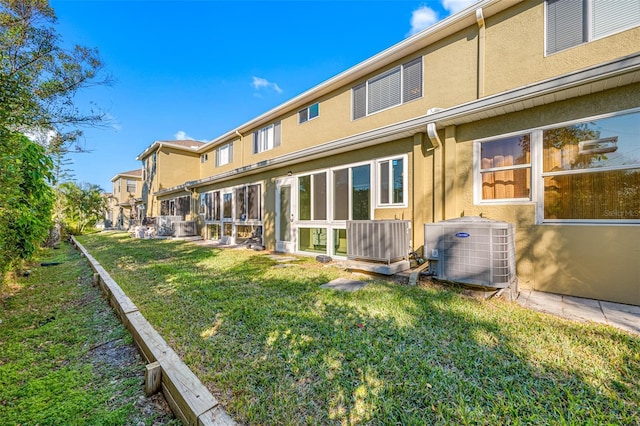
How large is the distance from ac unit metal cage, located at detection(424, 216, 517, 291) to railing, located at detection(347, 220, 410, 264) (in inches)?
28.2

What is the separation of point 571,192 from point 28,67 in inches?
472

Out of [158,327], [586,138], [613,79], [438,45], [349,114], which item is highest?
[438,45]

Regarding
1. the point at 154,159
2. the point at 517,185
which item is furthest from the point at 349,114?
the point at 154,159

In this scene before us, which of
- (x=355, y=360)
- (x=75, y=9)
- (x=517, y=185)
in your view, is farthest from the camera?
(x=75, y=9)

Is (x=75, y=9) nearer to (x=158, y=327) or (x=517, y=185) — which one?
(x=158, y=327)

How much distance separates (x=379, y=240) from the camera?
517cm

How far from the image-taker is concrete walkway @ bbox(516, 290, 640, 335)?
313cm

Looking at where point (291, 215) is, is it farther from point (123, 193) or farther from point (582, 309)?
point (123, 193)

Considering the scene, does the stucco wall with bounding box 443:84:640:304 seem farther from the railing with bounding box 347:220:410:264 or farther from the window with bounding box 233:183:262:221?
the window with bounding box 233:183:262:221

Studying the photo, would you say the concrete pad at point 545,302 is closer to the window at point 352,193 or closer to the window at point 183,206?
the window at point 352,193

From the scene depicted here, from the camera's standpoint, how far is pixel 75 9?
7742mm

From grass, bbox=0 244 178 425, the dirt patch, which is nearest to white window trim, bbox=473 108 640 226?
the dirt patch

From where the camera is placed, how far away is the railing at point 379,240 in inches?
201

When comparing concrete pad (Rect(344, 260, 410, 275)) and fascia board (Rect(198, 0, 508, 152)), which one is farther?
fascia board (Rect(198, 0, 508, 152))
